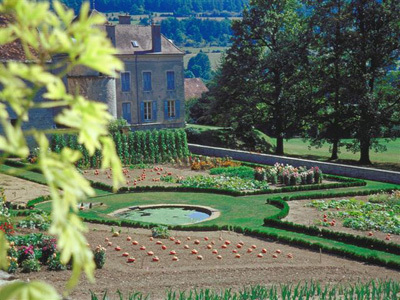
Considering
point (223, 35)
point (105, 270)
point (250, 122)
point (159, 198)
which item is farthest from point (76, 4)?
point (105, 270)

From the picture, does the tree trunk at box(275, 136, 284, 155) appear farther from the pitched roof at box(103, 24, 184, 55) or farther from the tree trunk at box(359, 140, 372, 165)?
the pitched roof at box(103, 24, 184, 55)

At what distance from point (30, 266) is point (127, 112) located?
1221 inches

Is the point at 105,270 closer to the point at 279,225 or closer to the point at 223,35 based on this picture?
the point at 279,225

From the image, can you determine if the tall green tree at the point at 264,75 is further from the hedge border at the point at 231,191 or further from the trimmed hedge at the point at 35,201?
the trimmed hedge at the point at 35,201

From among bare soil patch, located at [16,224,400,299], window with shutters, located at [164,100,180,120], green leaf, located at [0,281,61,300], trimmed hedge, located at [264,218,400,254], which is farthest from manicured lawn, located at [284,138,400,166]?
green leaf, located at [0,281,61,300]

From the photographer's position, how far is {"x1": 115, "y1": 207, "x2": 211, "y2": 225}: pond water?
66.0ft

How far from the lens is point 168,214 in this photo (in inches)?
829

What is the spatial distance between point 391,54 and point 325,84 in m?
3.49

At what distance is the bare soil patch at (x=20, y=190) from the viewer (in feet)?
72.7

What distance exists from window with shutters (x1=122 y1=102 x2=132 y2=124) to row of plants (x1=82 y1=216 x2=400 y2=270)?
2422cm

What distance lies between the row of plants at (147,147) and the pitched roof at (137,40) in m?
13.1

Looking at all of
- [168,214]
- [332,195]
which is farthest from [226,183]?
[168,214]

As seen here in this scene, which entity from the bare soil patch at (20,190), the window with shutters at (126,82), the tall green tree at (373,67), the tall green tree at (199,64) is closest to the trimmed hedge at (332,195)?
the tall green tree at (373,67)

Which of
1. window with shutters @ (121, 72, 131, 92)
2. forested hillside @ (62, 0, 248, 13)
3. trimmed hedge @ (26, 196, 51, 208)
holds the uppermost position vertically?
forested hillside @ (62, 0, 248, 13)
